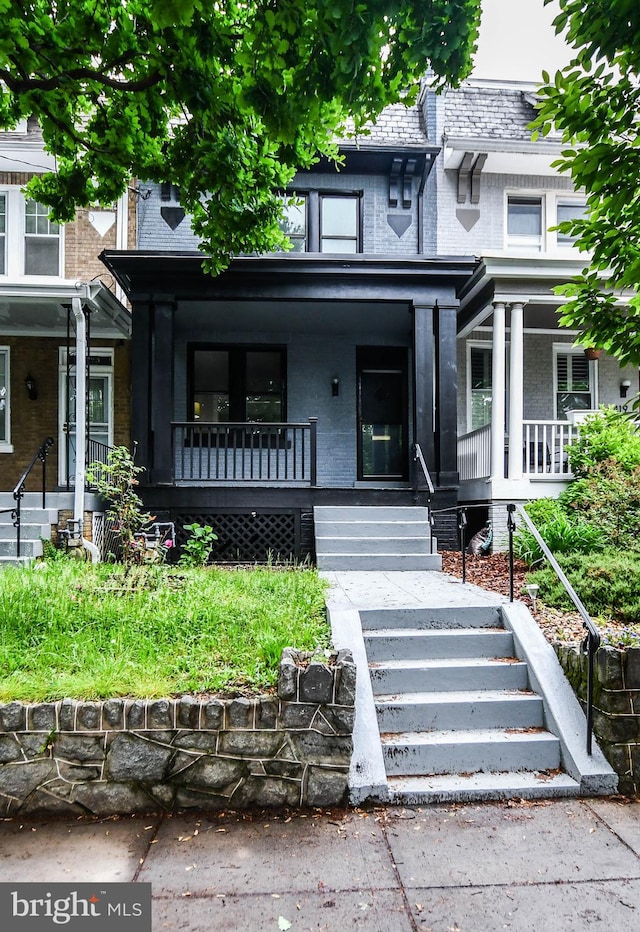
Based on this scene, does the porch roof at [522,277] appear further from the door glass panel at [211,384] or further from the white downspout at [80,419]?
the white downspout at [80,419]

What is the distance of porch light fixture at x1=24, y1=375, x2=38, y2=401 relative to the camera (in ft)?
33.2

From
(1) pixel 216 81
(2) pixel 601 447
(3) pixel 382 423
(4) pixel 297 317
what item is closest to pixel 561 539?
(2) pixel 601 447

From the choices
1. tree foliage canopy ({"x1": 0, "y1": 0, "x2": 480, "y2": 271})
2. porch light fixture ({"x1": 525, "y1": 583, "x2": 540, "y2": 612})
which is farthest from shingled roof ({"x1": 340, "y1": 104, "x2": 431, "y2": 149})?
porch light fixture ({"x1": 525, "y1": 583, "x2": 540, "y2": 612})

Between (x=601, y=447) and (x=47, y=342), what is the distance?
9434 mm

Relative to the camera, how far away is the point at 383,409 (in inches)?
426

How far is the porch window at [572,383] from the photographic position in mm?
11367

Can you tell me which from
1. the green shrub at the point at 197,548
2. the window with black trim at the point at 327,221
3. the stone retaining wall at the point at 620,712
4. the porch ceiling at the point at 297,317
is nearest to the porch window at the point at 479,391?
the porch ceiling at the point at 297,317

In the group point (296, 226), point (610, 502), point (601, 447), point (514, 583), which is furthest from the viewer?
point (296, 226)

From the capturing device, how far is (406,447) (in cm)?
1066

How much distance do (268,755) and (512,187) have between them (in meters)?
11.2

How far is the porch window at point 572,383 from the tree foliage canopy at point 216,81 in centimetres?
738

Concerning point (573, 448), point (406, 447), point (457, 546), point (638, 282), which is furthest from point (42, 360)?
point (638, 282)

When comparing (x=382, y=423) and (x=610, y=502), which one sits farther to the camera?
(x=382, y=423)

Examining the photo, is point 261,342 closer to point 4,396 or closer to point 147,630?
point 4,396
